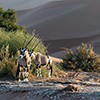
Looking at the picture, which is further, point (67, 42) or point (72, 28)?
point (72, 28)

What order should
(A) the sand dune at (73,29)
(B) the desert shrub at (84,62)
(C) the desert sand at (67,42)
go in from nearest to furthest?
(C) the desert sand at (67,42)
(B) the desert shrub at (84,62)
(A) the sand dune at (73,29)

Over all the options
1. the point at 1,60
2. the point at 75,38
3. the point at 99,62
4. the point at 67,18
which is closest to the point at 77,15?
the point at 67,18

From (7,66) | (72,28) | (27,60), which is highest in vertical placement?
(72,28)

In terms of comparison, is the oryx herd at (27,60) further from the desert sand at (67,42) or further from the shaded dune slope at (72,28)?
the shaded dune slope at (72,28)

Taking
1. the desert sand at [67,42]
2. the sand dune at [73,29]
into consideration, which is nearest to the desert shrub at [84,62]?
the desert sand at [67,42]

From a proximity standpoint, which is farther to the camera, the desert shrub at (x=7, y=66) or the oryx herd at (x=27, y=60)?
the desert shrub at (x=7, y=66)

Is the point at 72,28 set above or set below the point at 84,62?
above

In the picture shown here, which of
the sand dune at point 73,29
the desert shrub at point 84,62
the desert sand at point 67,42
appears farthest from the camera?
the sand dune at point 73,29

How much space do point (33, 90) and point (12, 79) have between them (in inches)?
101

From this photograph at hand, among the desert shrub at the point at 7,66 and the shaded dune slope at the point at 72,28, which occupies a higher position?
the shaded dune slope at the point at 72,28

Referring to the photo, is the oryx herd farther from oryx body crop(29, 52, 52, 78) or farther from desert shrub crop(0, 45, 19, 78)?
desert shrub crop(0, 45, 19, 78)

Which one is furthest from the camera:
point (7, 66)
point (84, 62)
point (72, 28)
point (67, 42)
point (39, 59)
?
point (72, 28)

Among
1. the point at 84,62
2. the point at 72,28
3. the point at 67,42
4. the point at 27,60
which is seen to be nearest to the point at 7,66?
the point at 27,60

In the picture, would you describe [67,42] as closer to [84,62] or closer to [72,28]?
[72,28]
